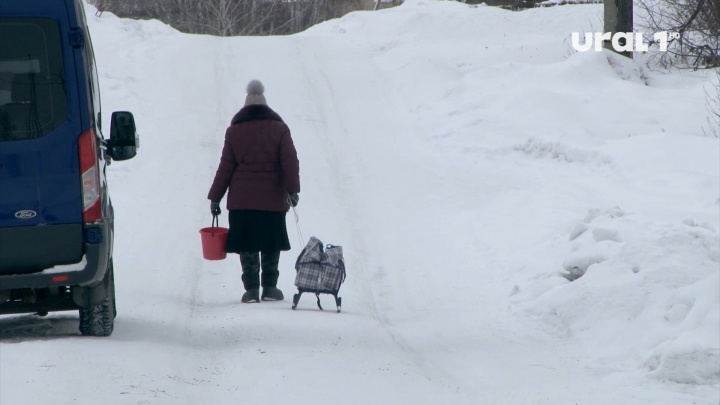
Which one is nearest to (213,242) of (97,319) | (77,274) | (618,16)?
(97,319)

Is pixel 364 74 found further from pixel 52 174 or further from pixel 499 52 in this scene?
pixel 52 174

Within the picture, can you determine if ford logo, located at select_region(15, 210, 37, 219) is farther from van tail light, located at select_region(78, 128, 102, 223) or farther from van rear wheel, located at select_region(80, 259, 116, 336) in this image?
van rear wheel, located at select_region(80, 259, 116, 336)

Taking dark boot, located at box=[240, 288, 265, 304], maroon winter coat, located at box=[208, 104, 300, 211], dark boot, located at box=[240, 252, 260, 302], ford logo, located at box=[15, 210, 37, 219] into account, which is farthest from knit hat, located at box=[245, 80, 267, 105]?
ford logo, located at box=[15, 210, 37, 219]

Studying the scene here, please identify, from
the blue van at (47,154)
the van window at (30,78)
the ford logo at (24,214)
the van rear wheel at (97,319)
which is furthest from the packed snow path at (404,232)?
the van window at (30,78)

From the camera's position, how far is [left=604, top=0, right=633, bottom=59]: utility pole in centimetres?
1903

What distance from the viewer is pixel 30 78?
645 cm

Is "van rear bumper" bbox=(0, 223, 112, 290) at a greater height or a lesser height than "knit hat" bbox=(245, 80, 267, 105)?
lesser

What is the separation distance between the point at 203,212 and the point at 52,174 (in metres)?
6.21

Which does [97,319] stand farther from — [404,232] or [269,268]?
[404,232]

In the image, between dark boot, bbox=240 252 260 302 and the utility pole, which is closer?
dark boot, bbox=240 252 260 302

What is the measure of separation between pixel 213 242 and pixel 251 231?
34cm

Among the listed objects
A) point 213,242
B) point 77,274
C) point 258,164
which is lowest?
point 213,242

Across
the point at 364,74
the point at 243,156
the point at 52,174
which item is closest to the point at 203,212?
the point at 243,156

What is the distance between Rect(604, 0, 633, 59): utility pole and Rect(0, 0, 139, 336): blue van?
1436 cm
